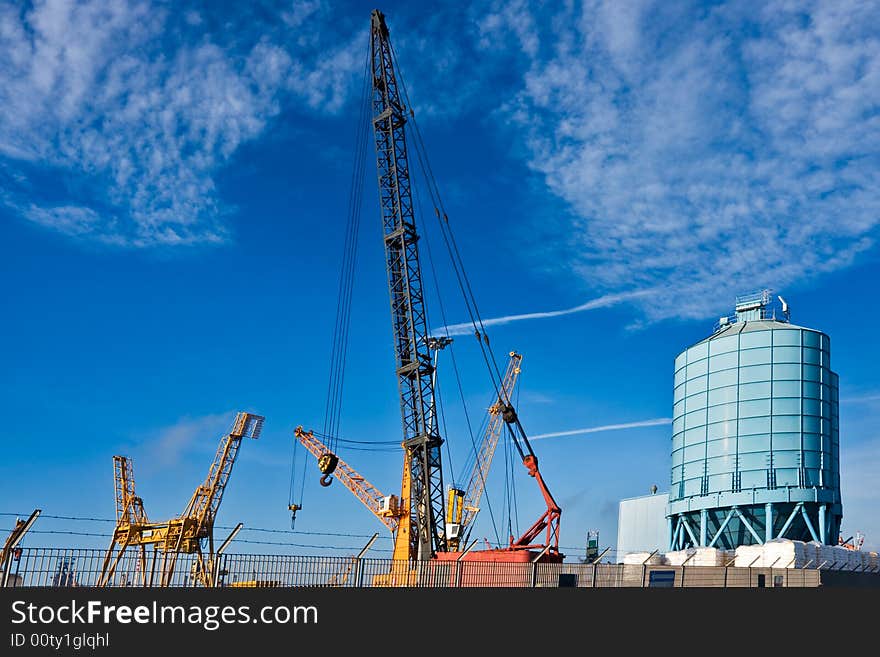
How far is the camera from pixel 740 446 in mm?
68312

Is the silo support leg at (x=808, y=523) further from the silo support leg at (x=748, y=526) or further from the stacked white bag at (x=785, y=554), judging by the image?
the stacked white bag at (x=785, y=554)

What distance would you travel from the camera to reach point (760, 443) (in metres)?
67.4

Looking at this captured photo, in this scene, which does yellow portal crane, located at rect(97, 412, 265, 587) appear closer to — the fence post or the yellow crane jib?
the yellow crane jib

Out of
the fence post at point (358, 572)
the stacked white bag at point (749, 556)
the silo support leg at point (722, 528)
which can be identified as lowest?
the fence post at point (358, 572)

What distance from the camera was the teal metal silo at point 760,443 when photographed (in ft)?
216

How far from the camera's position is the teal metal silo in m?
65.8

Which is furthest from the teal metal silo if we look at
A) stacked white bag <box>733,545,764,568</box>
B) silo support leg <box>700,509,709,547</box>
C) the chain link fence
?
the chain link fence

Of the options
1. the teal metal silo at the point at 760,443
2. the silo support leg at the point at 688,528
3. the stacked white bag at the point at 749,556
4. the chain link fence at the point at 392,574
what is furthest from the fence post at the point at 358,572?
the silo support leg at the point at 688,528

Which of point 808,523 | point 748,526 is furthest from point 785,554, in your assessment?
point 748,526

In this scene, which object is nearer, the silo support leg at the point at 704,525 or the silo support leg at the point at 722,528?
the silo support leg at the point at 722,528

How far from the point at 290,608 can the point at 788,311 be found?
6492cm

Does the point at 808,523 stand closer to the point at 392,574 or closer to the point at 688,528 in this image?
the point at 688,528

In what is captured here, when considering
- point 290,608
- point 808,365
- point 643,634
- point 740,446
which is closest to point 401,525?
point 740,446

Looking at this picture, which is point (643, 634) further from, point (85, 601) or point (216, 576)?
point (85, 601)
